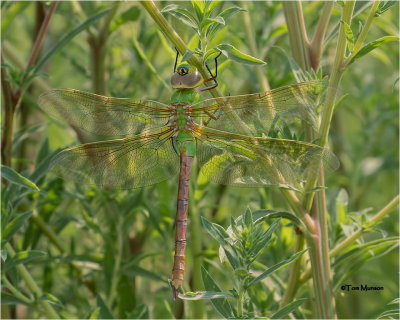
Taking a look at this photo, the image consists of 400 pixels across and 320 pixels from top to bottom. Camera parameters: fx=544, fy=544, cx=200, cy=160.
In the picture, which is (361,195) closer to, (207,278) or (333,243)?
(333,243)

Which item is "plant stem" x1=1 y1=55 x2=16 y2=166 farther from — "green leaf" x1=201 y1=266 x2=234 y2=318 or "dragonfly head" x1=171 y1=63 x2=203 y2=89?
"green leaf" x1=201 y1=266 x2=234 y2=318

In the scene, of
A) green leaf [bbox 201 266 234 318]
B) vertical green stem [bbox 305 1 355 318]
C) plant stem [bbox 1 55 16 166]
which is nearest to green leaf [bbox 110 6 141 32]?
plant stem [bbox 1 55 16 166]

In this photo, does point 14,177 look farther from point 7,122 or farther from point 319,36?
point 319,36

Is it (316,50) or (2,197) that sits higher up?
(316,50)

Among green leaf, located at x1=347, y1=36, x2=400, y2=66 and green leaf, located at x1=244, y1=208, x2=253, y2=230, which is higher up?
green leaf, located at x1=347, y1=36, x2=400, y2=66

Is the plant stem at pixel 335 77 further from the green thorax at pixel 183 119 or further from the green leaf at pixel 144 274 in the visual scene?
the green leaf at pixel 144 274

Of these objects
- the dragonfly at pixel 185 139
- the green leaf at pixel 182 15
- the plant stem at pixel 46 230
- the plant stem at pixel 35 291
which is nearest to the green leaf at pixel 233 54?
the green leaf at pixel 182 15

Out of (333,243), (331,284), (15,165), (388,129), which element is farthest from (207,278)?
(388,129)
